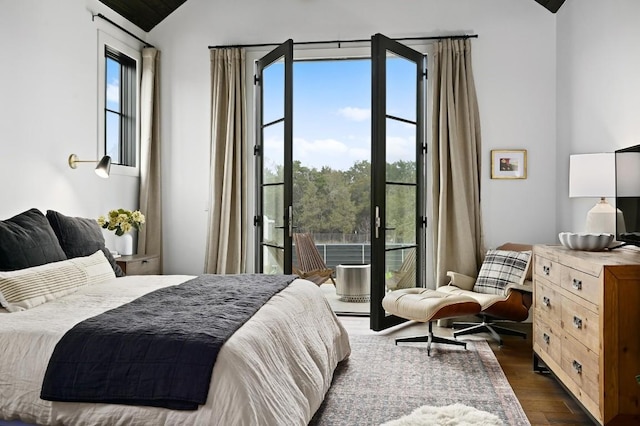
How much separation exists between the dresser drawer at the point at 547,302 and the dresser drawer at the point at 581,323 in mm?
125

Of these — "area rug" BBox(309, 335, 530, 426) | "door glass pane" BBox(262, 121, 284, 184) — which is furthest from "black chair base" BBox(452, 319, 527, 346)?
"door glass pane" BBox(262, 121, 284, 184)

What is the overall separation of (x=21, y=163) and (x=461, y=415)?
3.26 meters

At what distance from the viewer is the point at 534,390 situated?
3398 mm

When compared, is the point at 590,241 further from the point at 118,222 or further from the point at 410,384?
the point at 118,222

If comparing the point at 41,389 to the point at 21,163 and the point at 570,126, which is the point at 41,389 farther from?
the point at 570,126

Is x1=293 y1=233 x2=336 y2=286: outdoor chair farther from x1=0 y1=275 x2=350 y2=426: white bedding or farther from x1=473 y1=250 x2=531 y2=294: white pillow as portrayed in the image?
x1=0 y1=275 x2=350 y2=426: white bedding

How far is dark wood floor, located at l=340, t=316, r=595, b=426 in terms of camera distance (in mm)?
2957

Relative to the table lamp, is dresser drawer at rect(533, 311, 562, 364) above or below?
below

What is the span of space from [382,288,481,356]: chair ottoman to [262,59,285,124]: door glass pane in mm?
1995

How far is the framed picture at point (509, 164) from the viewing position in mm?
5293

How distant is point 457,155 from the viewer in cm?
522

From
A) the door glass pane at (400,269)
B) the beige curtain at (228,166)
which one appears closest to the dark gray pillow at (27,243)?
the beige curtain at (228,166)

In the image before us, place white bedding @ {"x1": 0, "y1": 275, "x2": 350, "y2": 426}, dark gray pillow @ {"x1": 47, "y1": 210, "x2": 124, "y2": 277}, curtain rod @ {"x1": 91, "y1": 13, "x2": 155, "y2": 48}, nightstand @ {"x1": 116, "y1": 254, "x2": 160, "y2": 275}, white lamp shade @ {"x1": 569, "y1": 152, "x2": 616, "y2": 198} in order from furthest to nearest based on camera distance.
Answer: curtain rod @ {"x1": 91, "y1": 13, "x2": 155, "y2": 48} < nightstand @ {"x1": 116, "y1": 254, "x2": 160, "y2": 275} < dark gray pillow @ {"x1": 47, "y1": 210, "x2": 124, "y2": 277} < white lamp shade @ {"x1": 569, "y1": 152, "x2": 616, "y2": 198} < white bedding @ {"x1": 0, "y1": 275, "x2": 350, "y2": 426}

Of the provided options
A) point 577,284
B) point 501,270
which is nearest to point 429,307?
point 501,270
